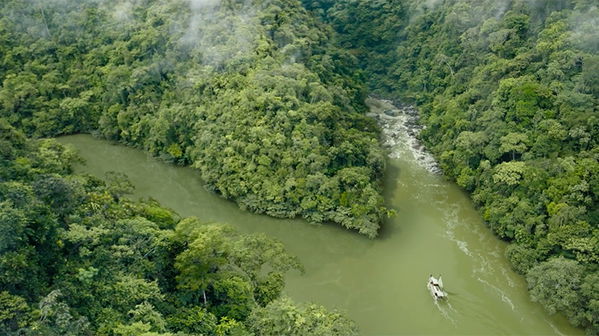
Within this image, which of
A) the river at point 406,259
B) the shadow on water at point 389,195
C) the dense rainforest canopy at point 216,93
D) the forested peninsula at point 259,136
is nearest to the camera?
the forested peninsula at point 259,136

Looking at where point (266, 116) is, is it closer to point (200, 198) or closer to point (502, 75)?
point (200, 198)

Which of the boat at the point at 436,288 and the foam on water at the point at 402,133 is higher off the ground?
the boat at the point at 436,288

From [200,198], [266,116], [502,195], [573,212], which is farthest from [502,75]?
[200,198]

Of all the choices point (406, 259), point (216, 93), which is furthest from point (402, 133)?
point (406, 259)

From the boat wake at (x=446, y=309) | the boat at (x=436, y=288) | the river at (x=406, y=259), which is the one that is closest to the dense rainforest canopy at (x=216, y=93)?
the river at (x=406, y=259)

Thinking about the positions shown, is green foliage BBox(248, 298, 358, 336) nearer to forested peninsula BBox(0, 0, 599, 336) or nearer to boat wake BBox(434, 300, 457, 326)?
forested peninsula BBox(0, 0, 599, 336)

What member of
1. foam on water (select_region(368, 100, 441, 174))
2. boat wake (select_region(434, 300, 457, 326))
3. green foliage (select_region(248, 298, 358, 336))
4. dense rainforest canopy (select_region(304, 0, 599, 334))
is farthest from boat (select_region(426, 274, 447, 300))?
foam on water (select_region(368, 100, 441, 174))

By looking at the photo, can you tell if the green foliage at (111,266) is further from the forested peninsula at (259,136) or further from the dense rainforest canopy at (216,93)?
the dense rainforest canopy at (216,93)
